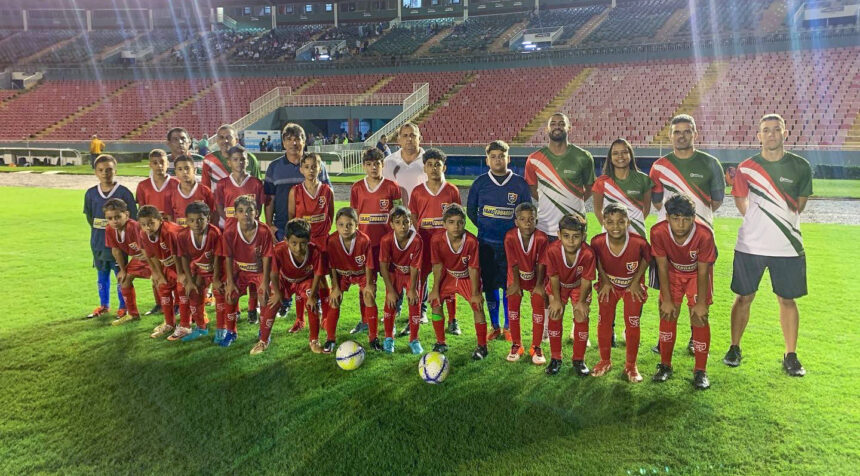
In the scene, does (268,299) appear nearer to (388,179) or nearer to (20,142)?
(388,179)

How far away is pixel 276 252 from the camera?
198 inches

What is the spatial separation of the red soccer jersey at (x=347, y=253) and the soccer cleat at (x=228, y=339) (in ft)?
3.91

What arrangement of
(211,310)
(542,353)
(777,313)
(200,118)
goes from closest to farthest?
(542,353)
(777,313)
(211,310)
(200,118)

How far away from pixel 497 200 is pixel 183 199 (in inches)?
133

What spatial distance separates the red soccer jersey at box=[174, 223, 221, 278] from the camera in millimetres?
5273

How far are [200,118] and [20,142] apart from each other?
9440 millimetres

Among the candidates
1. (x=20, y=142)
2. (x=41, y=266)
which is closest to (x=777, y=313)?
(x=41, y=266)

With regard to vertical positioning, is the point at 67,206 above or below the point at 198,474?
above

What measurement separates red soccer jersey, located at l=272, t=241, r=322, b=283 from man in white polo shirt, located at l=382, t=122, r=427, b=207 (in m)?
1.17

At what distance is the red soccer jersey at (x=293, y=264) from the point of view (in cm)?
502

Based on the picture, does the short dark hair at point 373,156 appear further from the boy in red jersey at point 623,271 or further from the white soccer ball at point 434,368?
the boy in red jersey at point 623,271

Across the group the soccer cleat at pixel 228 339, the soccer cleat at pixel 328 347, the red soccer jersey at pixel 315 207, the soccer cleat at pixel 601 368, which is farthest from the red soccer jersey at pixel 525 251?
the soccer cleat at pixel 228 339

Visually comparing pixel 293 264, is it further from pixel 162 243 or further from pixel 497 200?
pixel 497 200

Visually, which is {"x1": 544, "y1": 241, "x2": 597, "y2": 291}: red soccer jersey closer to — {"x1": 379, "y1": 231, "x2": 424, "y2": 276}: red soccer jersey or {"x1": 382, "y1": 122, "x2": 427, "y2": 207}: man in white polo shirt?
{"x1": 379, "y1": 231, "x2": 424, "y2": 276}: red soccer jersey
